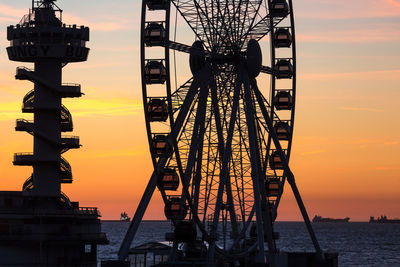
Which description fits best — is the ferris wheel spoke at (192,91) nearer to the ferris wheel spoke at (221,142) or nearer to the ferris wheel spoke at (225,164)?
the ferris wheel spoke at (221,142)

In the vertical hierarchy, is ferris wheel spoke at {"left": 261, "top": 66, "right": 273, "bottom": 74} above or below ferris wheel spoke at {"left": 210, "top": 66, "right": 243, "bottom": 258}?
above

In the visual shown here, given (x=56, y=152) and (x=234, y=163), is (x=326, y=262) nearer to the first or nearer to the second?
(x=234, y=163)

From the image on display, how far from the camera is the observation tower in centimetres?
11156

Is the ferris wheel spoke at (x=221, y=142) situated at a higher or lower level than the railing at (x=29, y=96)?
lower

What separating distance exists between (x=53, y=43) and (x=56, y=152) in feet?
39.5

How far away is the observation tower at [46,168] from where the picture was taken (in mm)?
111562

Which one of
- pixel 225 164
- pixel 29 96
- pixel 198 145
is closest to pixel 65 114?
pixel 29 96

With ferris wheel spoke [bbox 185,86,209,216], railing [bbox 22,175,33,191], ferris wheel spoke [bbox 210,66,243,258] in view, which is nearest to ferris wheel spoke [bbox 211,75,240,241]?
ferris wheel spoke [bbox 185,86,209,216]

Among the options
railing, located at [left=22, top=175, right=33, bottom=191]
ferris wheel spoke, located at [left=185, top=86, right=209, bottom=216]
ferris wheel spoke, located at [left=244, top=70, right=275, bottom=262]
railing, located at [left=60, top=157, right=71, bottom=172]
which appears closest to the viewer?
ferris wheel spoke, located at [left=244, top=70, right=275, bottom=262]

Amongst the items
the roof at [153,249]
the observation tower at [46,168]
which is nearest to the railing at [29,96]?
the observation tower at [46,168]

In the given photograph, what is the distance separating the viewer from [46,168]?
115625 millimetres

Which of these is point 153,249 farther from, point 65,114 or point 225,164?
point 225,164

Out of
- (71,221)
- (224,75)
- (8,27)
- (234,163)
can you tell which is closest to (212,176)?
(234,163)

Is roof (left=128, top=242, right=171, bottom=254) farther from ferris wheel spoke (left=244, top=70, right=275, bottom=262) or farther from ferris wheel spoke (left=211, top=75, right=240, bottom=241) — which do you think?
ferris wheel spoke (left=244, top=70, right=275, bottom=262)
